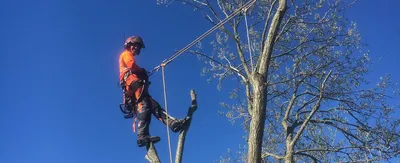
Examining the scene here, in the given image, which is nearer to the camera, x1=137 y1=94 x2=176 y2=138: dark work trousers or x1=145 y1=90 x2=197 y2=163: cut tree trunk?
x1=145 y1=90 x2=197 y2=163: cut tree trunk

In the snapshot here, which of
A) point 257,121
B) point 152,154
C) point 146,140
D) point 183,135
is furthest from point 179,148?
point 257,121

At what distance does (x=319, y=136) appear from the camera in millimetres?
10945

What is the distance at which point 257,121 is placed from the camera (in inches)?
209

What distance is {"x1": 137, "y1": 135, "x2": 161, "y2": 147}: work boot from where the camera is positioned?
5445 millimetres

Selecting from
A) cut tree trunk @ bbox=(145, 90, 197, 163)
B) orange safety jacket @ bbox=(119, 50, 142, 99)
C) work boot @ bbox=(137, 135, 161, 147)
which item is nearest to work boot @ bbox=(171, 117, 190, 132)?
cut tree trunk @ bbox=(145, 90, 197, 163)

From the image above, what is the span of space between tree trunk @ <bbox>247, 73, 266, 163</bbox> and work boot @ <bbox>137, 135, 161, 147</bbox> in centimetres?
110

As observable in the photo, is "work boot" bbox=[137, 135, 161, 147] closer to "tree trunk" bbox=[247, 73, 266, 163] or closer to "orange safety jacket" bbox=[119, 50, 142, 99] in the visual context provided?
"orange safety jacket" bbox=[119, 50, 142, 99]

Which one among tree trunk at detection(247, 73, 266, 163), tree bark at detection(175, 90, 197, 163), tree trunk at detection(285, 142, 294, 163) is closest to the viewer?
tree bark at detection(175, 90, 197, 163)

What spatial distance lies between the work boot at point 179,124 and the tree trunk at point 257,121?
2.54 ft

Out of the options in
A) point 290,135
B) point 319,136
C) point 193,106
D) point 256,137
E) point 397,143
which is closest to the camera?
point 256,137

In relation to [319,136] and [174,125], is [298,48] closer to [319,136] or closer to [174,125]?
[319,136]

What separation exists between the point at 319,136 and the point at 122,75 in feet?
21.1

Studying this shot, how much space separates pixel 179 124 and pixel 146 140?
0.44 metres

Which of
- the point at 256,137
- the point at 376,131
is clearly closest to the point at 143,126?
the point at 256,137
